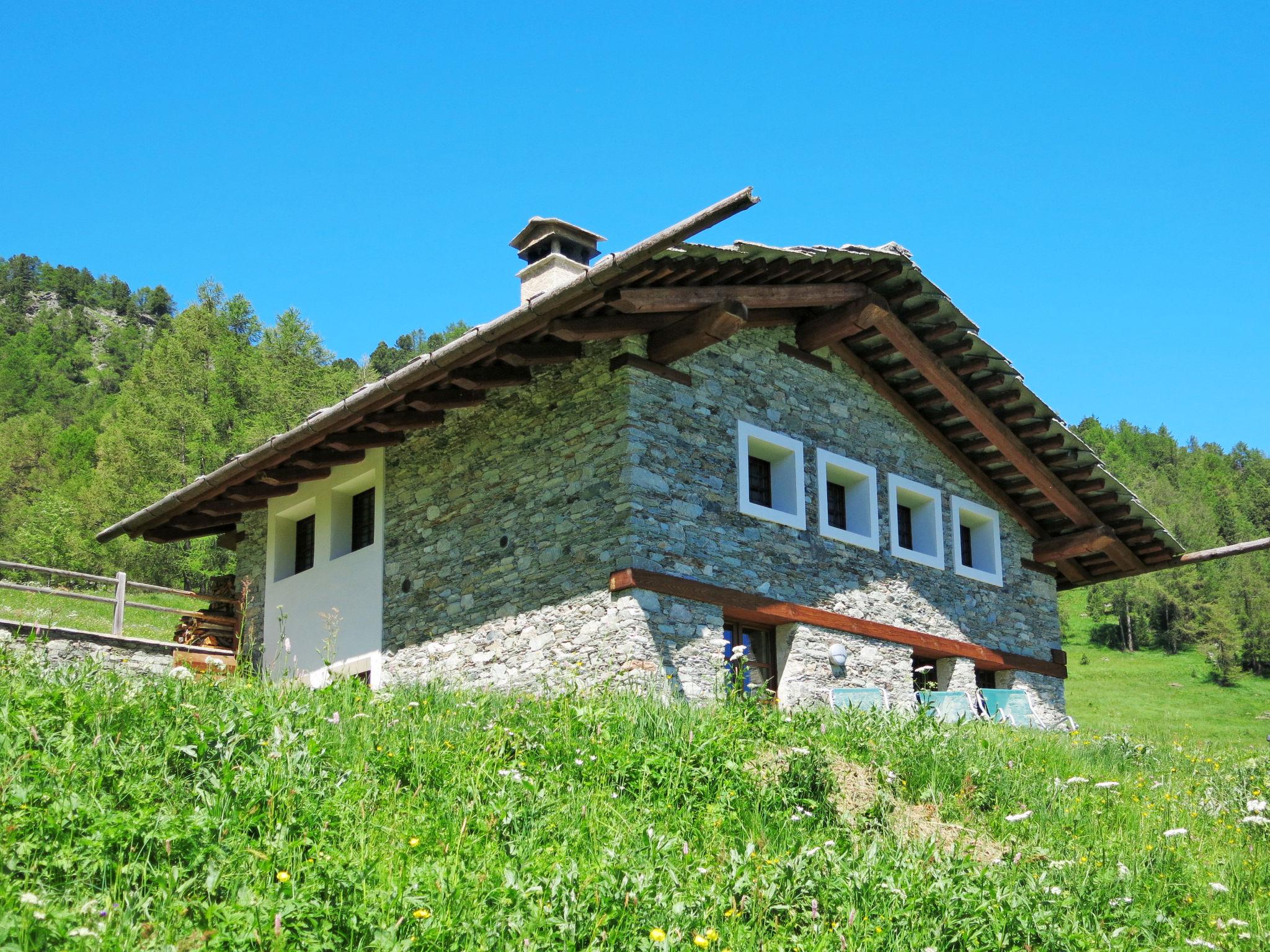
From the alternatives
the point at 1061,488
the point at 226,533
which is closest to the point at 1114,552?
the point at 1061,488

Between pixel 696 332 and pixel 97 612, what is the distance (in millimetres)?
18490

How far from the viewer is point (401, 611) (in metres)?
12.4

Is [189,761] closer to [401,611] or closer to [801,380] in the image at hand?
[401,611]

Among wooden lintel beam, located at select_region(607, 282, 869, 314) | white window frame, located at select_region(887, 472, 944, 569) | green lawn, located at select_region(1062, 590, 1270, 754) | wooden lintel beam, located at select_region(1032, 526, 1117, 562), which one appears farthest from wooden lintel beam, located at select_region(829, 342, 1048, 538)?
green lawn, located at select_region(1062, 590, 1270, 754)

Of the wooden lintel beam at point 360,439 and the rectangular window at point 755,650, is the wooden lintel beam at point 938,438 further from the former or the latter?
the wooden lintel beam at point 360,439

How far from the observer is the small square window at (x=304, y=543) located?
14492 mm

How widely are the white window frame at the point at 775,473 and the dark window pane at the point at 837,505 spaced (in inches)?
28.9

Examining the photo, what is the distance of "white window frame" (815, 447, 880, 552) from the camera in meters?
12.5

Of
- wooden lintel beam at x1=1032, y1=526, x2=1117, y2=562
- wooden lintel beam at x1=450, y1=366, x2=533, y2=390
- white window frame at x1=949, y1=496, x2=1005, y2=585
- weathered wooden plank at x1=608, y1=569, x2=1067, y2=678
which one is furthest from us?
wooden lintel beam at x1=1032, y1=526, x2=1117, y2=562

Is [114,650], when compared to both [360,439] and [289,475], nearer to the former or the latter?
[289,475]

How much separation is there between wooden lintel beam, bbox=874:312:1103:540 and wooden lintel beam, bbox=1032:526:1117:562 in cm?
17

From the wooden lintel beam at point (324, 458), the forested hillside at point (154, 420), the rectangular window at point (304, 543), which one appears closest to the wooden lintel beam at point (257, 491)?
the rectangular window at point (304, 543)

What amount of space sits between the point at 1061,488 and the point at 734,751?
9.76 m

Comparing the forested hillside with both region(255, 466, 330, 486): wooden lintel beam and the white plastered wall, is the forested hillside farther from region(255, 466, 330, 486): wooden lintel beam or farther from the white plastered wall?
region(255, 466, 330, 486): wooden lintel beam
